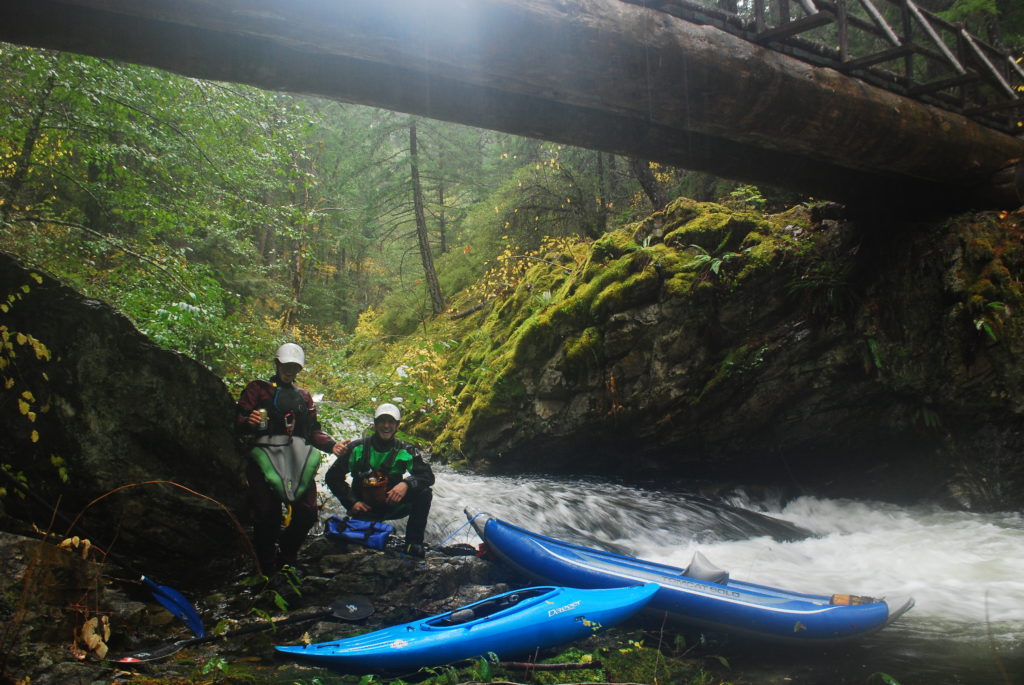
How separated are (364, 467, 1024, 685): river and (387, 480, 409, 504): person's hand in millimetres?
1437

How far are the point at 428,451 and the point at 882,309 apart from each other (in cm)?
841

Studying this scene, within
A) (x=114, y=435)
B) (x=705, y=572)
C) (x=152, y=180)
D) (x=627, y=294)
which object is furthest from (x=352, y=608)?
(x=627, y=294)

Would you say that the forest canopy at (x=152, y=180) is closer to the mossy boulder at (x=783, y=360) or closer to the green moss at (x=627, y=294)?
the mossy boulder at (x=783, y=360)

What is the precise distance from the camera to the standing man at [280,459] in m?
4.85

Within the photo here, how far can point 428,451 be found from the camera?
40.2ft

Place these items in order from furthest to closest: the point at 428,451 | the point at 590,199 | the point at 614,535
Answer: the point at 590,199
the point at 428,451
the point at 614,535

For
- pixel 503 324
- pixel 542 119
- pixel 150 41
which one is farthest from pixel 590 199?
pixel 150 41

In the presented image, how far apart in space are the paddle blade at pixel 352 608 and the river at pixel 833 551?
86.1 inches

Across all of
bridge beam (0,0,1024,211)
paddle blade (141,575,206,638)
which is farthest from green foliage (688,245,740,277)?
paddle blade (141,575,206,638)

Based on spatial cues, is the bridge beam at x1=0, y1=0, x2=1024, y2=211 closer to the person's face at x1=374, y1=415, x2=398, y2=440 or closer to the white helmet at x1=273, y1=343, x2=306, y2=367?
the white helmet at x1=273, y1=343, x2=306, y2=367

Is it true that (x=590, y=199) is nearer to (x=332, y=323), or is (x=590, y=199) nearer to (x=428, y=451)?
(x=428, y=451)

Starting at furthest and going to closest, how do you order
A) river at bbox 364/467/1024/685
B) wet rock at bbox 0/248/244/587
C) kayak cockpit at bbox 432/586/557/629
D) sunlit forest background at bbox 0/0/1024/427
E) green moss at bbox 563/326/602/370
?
green moss at bbox 563/326/602/370, sunlit forest background at bbox 0/0/1024/427, wet rock at bbox 0/248/244/587, river at bbox 364/467/1024/685, kayak cockpit at bbox 432/586/557/629

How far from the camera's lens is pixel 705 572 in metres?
4.95

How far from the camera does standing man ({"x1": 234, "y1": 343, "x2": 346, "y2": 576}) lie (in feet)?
15.9
